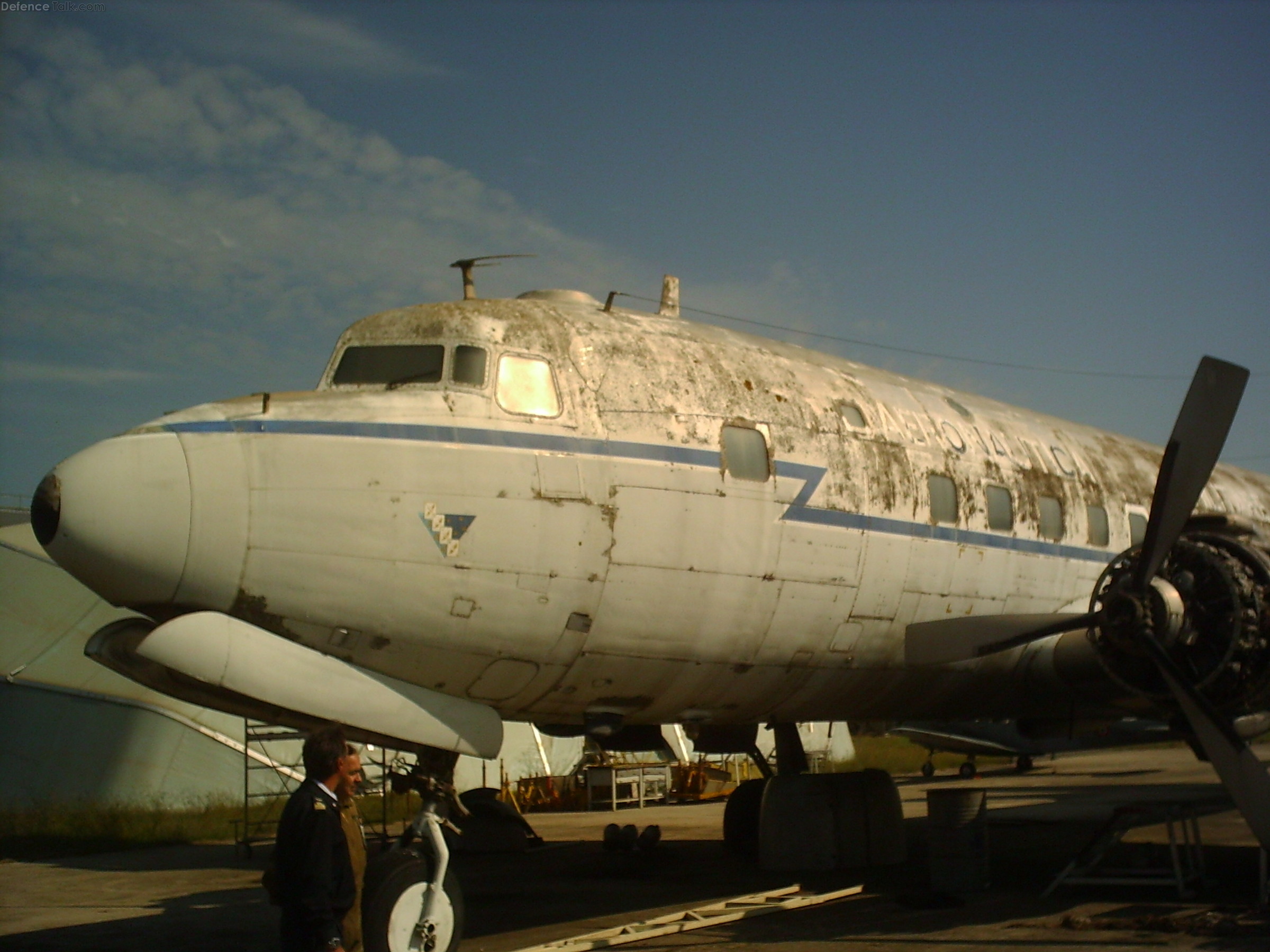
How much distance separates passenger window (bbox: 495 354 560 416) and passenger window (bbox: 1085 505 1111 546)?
6.96 m

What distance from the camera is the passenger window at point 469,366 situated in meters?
8.96

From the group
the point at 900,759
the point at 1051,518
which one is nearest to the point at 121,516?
the point at 1051,518

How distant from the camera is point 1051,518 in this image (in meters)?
12.8

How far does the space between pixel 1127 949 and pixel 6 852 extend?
17.3m

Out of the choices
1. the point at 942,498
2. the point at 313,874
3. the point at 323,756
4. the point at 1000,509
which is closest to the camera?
the point at 313,874

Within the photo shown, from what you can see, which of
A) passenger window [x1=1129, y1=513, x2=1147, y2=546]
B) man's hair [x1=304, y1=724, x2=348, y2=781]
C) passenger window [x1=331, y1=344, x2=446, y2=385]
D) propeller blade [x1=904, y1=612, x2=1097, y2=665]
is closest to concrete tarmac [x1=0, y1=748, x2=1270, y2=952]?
propeller blade [x1=904, y1=612, x2=1097, y2=665]

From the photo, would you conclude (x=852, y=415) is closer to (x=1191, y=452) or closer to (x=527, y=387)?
(x=1191, y=452)

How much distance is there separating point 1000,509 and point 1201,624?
98.5 inches

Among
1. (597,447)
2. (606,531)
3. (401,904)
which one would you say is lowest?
(401,904)

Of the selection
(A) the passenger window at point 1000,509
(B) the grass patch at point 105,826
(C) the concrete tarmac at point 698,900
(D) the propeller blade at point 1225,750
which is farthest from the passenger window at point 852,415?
(B) the grass patch at point 105,826

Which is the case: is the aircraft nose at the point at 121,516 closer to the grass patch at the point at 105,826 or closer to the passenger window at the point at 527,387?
the passenger window at the point at 527,387

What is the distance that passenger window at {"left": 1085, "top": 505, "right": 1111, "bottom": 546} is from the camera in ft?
43.7

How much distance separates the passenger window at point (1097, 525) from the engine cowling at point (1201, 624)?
294 cm

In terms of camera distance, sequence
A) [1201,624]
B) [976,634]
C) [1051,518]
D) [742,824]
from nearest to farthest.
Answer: [1201,624], [976,634], [1051,518], [742,824]
